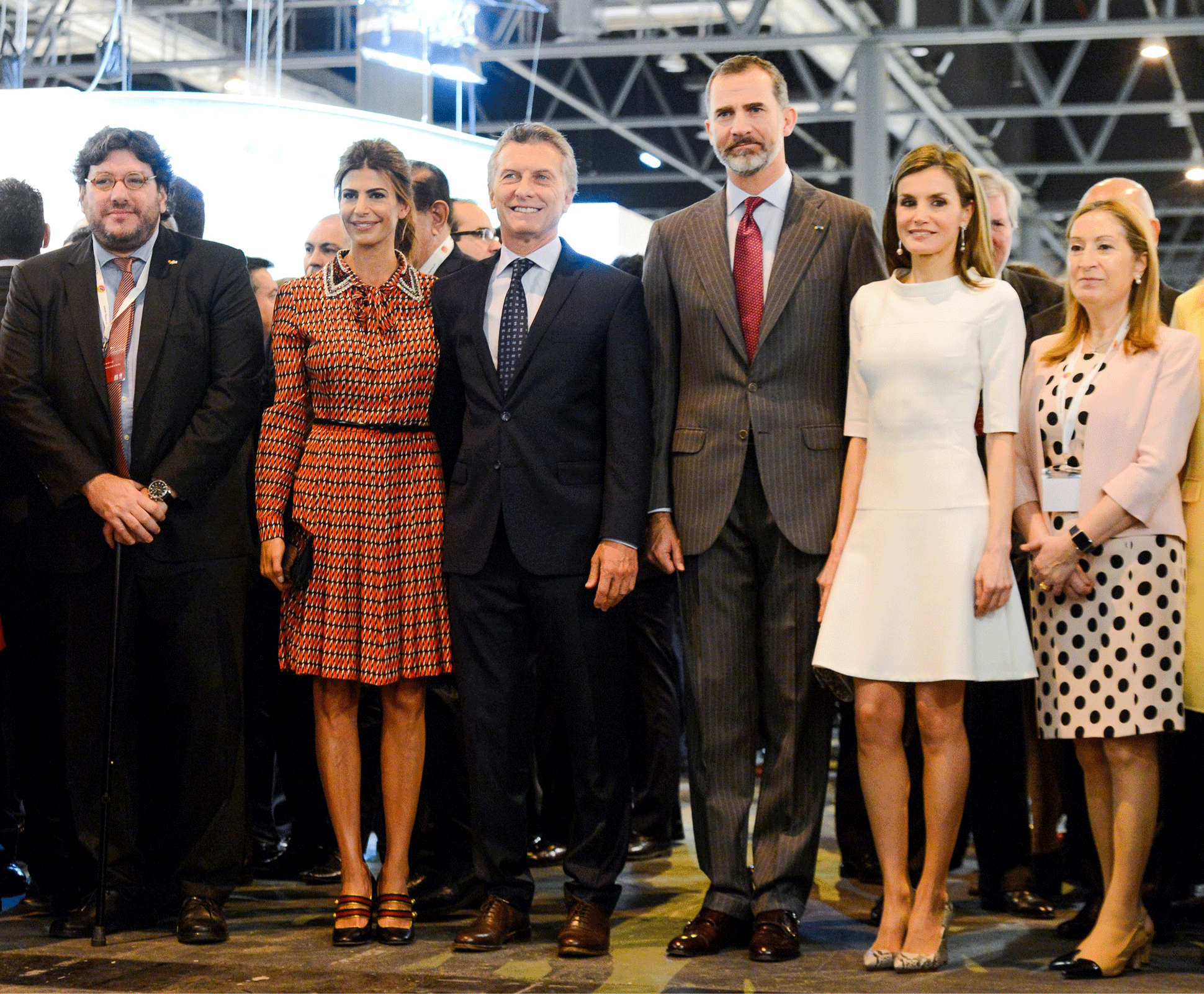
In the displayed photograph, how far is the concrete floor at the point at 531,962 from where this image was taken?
3059mm

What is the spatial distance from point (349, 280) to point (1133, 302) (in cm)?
180

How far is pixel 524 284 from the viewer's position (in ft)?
11.4

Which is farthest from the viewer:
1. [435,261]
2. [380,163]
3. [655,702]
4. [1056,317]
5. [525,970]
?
[655,702]

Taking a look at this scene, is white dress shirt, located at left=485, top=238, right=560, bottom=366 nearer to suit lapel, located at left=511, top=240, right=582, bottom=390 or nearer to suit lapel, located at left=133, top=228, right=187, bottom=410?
suit lapel, located at left=511, top=240, right=582, bottom=390

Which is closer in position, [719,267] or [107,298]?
[719,267]

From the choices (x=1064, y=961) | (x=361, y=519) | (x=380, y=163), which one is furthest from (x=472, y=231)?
(x=1064, y=961)

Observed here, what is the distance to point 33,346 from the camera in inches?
141

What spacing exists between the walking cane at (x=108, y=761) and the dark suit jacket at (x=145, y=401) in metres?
0.08

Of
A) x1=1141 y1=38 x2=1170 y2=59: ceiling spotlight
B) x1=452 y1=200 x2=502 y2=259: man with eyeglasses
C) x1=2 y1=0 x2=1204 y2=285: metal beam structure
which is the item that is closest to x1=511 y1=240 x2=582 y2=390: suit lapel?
x1=452 y1=200 x2=502 y2=259: man with eyeglasses

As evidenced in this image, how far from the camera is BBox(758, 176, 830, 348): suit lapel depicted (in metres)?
3.37

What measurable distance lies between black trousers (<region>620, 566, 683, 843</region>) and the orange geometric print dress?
137 centimetres

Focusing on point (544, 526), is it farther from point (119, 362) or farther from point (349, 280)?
point (119, 362)

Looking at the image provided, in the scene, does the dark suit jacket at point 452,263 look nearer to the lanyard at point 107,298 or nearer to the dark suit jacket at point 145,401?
the dark suit jacket at point 145,401

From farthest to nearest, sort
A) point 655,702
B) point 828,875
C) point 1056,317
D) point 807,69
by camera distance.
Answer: point 807,69, point 655,702, point 828,875, point 1056,317
